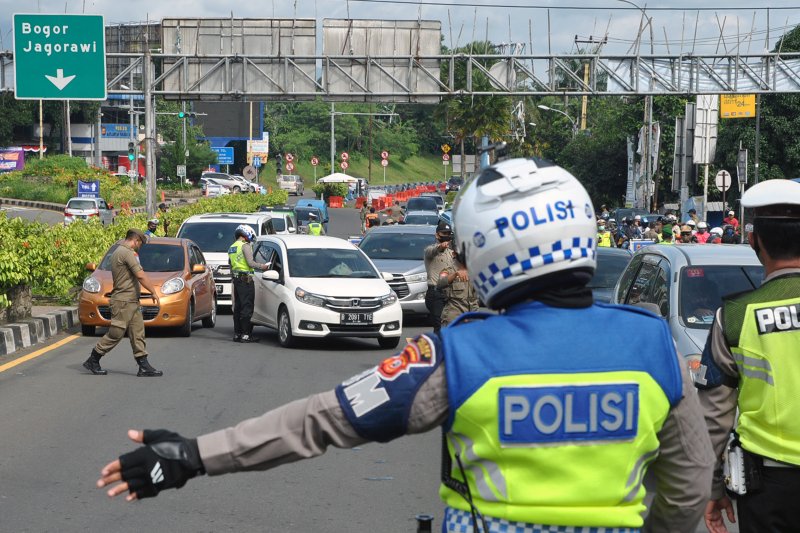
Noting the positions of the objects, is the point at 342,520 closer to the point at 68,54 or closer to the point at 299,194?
the point at 68,54

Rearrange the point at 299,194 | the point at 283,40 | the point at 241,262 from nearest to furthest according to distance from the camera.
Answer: the point at 241,262 → the point at 283,40 → the point at 299,194

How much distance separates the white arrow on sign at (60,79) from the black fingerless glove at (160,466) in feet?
92.3

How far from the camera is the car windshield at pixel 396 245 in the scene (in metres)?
21.5

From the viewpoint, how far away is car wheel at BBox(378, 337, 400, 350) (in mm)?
16938

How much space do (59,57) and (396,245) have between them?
39.7 ft

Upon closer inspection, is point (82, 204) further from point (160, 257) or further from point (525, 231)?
point (525, 231)

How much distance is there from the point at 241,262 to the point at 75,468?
9.21 metres

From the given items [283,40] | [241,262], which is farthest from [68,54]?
[241,262]

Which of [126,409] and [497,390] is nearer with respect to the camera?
[497,390]

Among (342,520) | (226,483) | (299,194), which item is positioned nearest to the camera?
(342,520)

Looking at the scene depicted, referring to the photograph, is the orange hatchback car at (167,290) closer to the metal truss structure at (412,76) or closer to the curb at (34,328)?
the curb at (34,328)

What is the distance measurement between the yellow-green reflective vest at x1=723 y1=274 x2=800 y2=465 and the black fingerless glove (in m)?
2.12

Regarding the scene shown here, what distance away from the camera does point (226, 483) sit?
25.9 feet

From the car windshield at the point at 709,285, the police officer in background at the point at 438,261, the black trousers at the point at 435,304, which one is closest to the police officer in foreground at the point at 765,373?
the car windshield at the point at 709,285
